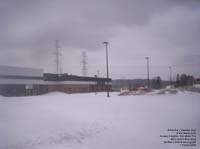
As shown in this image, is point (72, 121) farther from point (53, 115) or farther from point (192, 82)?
point (192, 82)

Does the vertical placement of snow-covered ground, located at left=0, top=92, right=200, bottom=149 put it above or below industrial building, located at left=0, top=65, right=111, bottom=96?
below

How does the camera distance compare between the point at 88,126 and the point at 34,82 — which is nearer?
the point at 88,126

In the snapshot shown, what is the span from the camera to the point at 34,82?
24.4 ft

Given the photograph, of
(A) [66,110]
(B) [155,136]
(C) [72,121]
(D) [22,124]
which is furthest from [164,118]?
(D) [22,124]

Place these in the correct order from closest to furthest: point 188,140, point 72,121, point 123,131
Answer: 1. point 188,140
2. point 123,131
3. point 72,121

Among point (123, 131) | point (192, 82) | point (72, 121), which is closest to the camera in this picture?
point (123, 131)

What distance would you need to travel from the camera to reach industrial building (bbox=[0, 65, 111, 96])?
3.81 m

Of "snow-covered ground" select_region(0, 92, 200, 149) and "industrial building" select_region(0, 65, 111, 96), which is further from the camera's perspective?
"industrial building" select_region(0, 65, 111, 96)

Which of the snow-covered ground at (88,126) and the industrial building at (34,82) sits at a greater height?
the industrial building at (34,82)

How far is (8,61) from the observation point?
135 inches

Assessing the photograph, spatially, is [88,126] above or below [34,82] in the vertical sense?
below

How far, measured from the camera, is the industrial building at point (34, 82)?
3807 millimetres

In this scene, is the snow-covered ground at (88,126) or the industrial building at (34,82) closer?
the snow-covered ground at (88,126)

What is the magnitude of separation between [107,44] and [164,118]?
178 cm
